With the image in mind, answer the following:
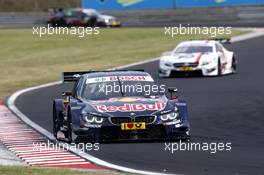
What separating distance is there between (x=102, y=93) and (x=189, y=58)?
15.5m

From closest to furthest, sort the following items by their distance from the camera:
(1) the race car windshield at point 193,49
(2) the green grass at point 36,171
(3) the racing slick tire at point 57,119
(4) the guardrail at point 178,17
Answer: (2) the green grass at point 36,171
(3) the racing slick tire at point 57,119
(1) the race car windshield at point 193,49
(4) the guardrail at point 178,17

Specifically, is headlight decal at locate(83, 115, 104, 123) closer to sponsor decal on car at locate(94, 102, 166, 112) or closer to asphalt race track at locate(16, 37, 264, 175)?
sponsor decal on car at locate(94, 102, 166, 112)

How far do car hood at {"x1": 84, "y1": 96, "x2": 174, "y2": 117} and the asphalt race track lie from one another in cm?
52

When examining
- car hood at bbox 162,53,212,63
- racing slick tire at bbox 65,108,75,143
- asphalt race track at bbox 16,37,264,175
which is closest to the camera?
asphalt race track at bbox 16,37,264,175

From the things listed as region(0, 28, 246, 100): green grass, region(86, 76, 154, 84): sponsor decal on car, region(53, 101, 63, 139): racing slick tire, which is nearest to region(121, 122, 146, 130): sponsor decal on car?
region(86, 76, 154, 84): sponsor decal on car

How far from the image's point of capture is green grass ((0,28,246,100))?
1414 inches

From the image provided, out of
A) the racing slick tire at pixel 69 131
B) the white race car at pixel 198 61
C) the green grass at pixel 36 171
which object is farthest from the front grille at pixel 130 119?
the white race car at pixel 198 61

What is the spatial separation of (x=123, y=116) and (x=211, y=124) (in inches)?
145

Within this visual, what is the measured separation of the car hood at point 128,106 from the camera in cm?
1458

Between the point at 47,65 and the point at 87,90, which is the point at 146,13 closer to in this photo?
the point at 47,65

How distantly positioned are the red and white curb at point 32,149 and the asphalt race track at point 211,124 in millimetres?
448

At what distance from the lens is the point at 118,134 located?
14.6m

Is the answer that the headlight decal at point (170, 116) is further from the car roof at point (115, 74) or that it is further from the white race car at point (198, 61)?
the white race car at point (198, 61)

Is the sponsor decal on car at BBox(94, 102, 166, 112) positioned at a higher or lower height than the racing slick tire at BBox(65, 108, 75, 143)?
higher
